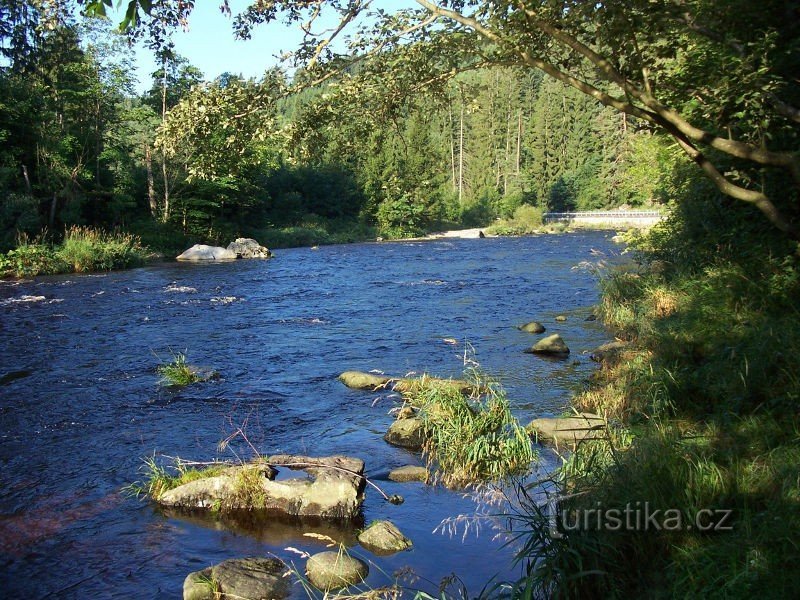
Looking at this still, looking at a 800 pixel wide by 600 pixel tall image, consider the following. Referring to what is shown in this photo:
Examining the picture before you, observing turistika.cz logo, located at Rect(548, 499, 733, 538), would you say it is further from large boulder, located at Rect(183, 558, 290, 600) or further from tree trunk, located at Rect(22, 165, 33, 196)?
tree trunk, located at Rect(22, 165, 33, 196)

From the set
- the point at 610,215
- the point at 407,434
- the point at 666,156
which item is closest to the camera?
the point at 407,434

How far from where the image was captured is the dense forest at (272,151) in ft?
18.3

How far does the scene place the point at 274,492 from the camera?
612cm

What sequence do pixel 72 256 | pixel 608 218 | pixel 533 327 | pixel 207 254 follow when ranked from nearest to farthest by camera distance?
pixel 533 327
pixel 72 256
pixel 207 254
pixel 608 218

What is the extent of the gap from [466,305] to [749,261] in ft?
33.6

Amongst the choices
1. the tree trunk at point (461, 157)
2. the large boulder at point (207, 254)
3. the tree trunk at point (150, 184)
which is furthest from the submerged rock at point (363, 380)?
the tree trunk at point (461, 157)

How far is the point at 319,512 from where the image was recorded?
19.6ft

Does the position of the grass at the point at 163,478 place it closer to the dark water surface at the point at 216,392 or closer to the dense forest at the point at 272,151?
the dark water surface at the point at 216,392

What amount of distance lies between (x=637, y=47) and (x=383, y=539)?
13.5 ft

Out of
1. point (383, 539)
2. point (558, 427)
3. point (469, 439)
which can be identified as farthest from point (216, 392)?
point (383, 539)

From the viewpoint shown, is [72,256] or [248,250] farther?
[248,250]

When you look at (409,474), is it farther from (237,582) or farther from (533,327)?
(533,327)

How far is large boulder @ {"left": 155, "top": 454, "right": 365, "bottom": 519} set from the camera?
19.7 feet

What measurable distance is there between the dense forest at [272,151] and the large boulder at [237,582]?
114 inches
